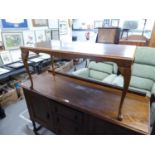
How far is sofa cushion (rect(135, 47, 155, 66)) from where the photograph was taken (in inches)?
92.0

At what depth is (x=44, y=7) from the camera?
0.96 metres

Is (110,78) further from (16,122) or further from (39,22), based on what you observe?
(39,22)

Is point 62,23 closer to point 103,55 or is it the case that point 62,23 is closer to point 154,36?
point 154,36

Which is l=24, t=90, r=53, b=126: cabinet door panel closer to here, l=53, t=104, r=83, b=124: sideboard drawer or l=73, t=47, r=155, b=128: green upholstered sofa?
l=53, t=104, r=83, b=124: sideboard drawer

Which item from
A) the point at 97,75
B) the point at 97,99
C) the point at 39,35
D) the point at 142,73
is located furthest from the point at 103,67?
the point at 39,35

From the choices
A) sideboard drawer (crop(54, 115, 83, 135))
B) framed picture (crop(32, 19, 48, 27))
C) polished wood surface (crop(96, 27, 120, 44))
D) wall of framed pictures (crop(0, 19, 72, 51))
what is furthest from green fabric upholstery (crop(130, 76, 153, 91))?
framed picture (crop(32, 19, 48, 27))

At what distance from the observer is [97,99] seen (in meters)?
1.31

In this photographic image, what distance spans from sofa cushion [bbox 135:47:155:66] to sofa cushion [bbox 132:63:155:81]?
78 millimetres

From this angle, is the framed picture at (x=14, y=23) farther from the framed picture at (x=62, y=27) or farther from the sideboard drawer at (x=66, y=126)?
the sideboard drawer at (x=66, y=126)

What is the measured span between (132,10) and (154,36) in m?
2.21

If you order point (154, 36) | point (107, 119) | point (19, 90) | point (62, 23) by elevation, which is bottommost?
point (19, 90)
